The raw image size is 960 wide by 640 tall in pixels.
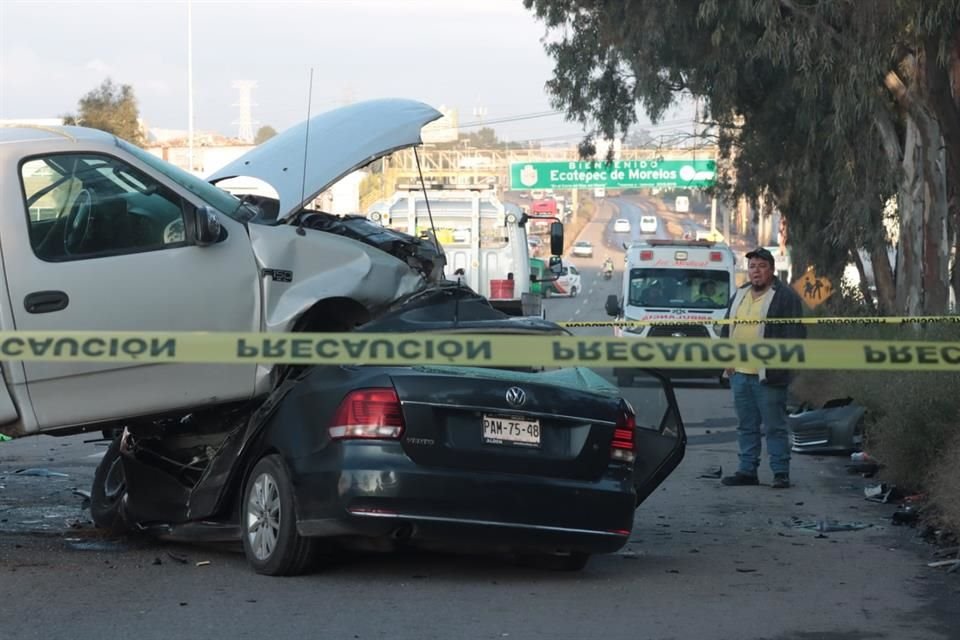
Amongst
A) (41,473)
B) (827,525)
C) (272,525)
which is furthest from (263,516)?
(41,473)

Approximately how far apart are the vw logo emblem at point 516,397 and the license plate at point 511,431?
73 millimetres

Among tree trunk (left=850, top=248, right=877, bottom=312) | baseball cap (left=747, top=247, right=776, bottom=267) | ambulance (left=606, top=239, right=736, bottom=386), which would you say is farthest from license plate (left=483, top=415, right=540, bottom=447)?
tree trunk (left=850, top=248, right=877, bottom=312)

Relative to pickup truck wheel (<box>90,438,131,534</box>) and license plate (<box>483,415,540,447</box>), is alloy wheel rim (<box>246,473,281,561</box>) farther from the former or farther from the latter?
pickup truck wheel (<box>90,438,131,534</box>)

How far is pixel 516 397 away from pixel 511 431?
0.17m

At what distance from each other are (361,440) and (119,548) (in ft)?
7.44

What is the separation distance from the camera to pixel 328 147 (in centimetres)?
874

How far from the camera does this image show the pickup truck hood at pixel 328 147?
851 cm

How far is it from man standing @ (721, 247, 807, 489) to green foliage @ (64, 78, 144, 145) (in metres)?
53.5

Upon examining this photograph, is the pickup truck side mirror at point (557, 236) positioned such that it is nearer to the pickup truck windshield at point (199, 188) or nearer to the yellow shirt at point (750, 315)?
the yellow shirt at point (750, 315)

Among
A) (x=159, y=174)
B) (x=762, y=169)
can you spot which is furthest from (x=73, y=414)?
(x=762, y=169)

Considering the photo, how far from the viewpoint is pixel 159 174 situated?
7.96 meters

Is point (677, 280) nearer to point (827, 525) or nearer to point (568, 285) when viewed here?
point (827, 525)

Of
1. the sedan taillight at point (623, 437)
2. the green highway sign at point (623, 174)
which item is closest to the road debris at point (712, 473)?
the sedan taillight at point (623, 437)

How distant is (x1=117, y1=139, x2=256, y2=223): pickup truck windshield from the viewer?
26.3 feet
